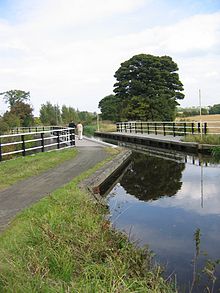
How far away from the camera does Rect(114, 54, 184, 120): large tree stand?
4200cm

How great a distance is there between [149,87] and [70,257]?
40.4 m

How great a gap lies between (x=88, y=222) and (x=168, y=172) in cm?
803

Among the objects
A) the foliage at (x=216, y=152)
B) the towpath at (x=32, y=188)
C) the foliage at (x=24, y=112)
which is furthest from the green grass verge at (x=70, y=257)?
the foliage at (x=24, y=112)

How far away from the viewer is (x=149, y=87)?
43.5m

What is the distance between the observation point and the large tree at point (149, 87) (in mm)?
42000

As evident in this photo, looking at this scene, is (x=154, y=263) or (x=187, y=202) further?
(x=187, y=202)

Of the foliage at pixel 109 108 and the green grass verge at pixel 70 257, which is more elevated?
the foliage at pixel 109 108

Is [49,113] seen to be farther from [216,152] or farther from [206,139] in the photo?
[216,152]

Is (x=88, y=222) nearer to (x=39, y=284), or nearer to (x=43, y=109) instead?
(x=39, y=284)

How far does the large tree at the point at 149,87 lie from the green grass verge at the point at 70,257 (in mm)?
36197

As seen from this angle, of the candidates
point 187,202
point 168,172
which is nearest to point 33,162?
point 168,172

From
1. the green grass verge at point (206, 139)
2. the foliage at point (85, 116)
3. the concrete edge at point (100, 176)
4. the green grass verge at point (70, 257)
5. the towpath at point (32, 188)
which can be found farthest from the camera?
the foliage at point (85, 116)

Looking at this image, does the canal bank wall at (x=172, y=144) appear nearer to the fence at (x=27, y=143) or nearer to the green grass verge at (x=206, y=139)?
the green grass verge at (x=206, y=139)

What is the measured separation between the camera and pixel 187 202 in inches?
354
